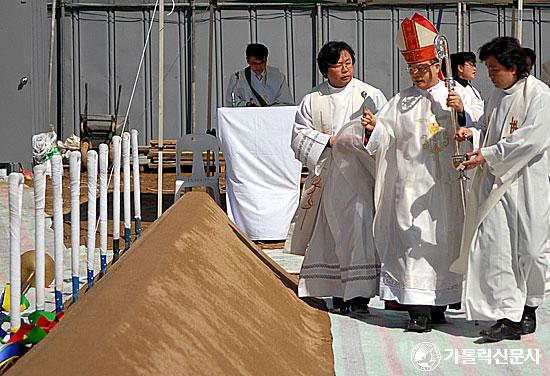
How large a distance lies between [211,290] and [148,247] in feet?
1.42

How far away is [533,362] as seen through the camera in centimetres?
526

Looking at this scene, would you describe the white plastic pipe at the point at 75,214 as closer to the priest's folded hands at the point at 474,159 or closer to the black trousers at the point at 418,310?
the black trousers at the point at 418,310

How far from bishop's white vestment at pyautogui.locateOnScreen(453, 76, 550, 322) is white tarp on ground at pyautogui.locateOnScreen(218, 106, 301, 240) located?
3607 millimetres

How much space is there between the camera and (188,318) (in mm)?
4215

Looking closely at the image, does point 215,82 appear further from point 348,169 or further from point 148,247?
point 148,247

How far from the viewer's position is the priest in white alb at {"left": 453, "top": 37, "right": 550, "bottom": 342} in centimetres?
550

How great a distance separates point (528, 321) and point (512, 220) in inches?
20.7

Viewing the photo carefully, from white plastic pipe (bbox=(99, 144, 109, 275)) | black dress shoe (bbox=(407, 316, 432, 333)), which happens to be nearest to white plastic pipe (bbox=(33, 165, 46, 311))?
white plastic pipe (bbox=(99, 144, 109, 275))

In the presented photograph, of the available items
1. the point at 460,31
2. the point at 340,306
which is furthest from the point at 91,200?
the point at 460,31

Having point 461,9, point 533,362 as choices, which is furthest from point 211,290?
point 461,9

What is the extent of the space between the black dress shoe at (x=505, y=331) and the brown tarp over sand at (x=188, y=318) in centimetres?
80

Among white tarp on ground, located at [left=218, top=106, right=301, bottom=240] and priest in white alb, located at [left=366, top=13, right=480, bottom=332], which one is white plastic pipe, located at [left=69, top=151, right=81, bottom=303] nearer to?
priest in white alb, located at [left=366, top=13, right=480, bottom=332]

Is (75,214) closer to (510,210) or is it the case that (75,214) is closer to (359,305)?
(359,305)

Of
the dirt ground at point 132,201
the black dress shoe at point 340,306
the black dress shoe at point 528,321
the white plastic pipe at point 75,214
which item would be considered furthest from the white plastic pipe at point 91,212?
the dirt ground at point 132,201
